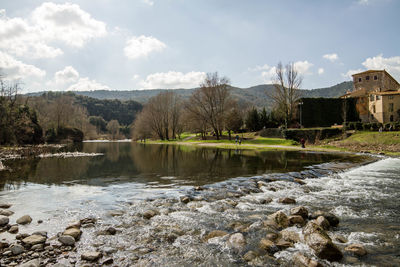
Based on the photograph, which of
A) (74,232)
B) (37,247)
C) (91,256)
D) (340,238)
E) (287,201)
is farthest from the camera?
(287,201)

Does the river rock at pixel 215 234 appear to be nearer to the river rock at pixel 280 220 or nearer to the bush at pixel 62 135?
the river rock at pixel 280 220

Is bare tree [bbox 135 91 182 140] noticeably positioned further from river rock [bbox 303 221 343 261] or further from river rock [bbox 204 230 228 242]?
river rock [bbox 303 221 343 261]

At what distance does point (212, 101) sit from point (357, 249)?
54290 mm

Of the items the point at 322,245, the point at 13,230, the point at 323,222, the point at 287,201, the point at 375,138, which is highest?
the point at 375,138

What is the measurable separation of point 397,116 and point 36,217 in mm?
65340

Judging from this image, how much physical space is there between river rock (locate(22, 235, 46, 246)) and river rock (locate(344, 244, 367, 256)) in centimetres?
755

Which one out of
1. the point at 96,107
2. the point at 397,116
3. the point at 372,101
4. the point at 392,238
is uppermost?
the point at 96,107

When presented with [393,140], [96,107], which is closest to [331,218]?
[393,140]

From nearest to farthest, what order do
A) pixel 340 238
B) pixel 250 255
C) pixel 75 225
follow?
pixel 250 255 < pixel 340 238 < pixel 75 225

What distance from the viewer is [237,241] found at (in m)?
6.34

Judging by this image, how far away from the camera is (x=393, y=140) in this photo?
31.6 m

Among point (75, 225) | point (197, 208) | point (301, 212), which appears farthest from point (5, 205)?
point (301, 212)

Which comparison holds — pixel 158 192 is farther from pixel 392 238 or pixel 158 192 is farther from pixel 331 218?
pixel 392 238

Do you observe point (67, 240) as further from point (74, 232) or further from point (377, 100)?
point (377, 100)
